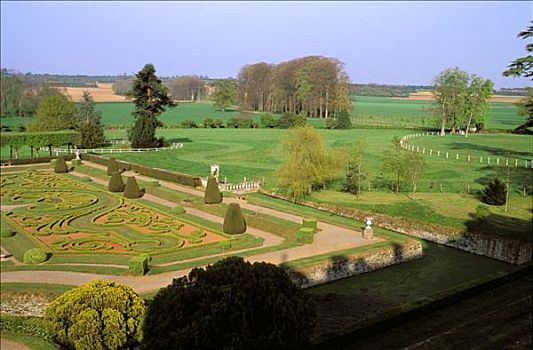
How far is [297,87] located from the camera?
103 metres

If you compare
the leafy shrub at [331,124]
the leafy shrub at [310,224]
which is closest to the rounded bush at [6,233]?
the leafy shrub at [310,224]

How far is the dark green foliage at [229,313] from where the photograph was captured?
10188 millimetres

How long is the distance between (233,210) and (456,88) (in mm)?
29962

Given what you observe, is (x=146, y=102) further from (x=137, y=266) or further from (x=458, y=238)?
(x=458, y=238)

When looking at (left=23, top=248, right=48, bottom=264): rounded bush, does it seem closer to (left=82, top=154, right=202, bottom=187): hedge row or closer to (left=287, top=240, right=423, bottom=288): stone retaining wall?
(left=287, top=240, right=423, bottom=288): stone retaining wall

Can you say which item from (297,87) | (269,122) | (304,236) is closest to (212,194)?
(304,236)

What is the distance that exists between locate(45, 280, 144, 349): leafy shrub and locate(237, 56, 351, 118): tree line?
83423mm

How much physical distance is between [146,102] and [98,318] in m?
48.2

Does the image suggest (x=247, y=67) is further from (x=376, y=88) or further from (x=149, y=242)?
(x=149, y=242)

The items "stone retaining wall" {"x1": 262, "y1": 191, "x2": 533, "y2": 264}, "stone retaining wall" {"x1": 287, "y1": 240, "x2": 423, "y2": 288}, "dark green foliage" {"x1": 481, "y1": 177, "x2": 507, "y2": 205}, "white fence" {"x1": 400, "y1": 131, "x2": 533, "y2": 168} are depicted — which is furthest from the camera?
"dark green foliage" {"x1": 481, "y1": 177, "x2": 507, "y2": 205}

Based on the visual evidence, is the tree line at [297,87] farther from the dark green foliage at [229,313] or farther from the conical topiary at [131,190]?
the dark green foliage at [229,313]

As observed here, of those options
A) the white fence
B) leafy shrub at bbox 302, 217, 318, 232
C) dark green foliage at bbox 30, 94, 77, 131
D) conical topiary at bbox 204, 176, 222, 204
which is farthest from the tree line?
leafy shrub at bbox 302, 217, 318, 232

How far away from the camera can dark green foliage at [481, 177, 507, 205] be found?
26077mm

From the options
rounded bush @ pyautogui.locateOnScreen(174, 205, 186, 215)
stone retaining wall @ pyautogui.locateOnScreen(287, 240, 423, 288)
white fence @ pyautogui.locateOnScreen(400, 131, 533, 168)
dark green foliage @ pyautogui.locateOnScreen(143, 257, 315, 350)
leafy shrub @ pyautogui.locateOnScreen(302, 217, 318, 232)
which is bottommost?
stone retaining wall @ pyautogui.locateOnScreen(287, 240, 423, 288)
